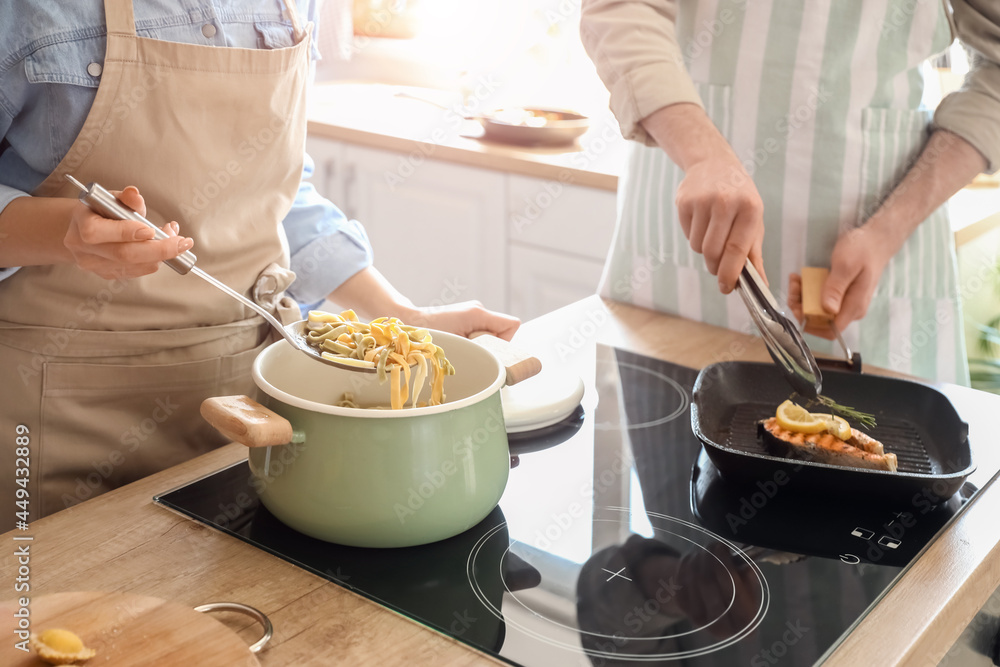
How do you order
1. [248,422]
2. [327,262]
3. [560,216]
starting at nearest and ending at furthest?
1. [248,422]
2. [327,262]
3. [560,216]

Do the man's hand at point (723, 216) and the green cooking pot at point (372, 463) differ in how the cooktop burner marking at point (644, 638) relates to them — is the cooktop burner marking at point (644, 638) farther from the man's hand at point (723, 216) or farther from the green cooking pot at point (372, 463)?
the man's hand at point (723, 216)

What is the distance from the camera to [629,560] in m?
0.71

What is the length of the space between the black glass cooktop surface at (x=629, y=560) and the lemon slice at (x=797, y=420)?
0.28 ft

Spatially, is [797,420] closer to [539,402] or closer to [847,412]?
[847,412]

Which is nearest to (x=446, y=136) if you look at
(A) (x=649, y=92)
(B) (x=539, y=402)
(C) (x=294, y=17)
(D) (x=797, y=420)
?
(A) (x=649, y=92)

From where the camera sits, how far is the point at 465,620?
0.62m

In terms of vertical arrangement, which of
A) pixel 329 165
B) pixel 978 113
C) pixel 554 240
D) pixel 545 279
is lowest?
pixel 545 279

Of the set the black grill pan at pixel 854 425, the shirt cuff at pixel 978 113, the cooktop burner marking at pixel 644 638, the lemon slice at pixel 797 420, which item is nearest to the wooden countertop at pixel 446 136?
the shirt cuff at pixel 978 113

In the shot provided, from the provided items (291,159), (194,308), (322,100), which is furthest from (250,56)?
(322,100)

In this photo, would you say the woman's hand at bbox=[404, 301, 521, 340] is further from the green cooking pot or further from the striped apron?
the striped apron

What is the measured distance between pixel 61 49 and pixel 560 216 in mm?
1416

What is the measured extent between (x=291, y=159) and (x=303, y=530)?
1.50 ft

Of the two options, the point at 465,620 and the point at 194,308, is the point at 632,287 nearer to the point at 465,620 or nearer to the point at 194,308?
the point at 194,308

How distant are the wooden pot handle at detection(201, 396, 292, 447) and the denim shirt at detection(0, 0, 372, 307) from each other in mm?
301
